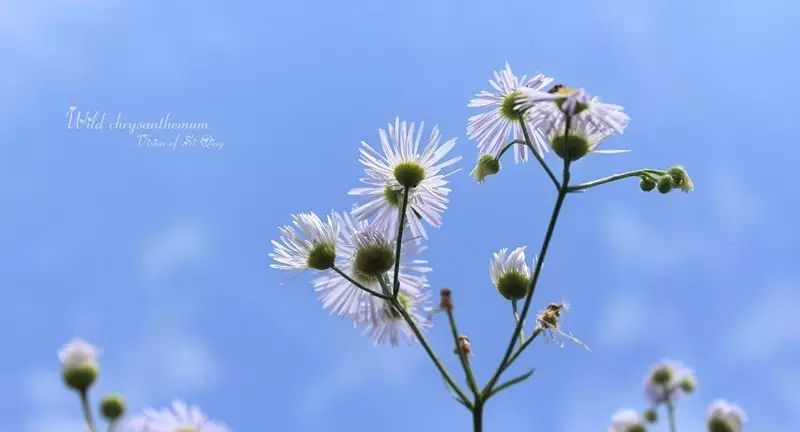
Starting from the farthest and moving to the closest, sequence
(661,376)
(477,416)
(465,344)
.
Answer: (465,344) → (477,416) → (661,376)

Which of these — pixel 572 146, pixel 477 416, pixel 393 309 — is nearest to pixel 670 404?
pixel 477 416

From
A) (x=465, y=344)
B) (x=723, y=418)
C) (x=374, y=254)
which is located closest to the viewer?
(x=723, y=418)

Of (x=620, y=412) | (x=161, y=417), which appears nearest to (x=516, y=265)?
(x=620, y=412)

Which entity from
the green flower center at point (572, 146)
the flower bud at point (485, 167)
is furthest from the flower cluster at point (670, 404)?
the flower bud at point (485, 167)

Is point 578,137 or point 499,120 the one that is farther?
point 499,120

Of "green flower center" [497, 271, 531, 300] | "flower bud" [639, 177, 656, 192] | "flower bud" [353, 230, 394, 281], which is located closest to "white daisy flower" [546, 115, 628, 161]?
"flower bud" [639, 177, 656, 192]

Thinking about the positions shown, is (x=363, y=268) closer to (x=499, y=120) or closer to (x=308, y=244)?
(x=308, y=244)

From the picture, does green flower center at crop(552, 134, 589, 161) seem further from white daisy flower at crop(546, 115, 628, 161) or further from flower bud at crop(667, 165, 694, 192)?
flower bud at crop(667, 165, 694, 192)
